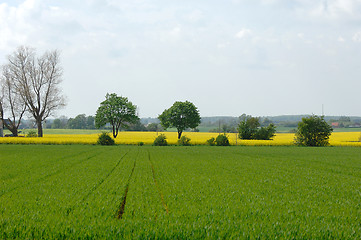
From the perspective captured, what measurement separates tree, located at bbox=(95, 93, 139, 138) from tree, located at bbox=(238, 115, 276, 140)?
Result: 1022 inches

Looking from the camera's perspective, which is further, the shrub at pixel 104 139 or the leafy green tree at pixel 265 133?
the leafy green tree at pixel 265 133

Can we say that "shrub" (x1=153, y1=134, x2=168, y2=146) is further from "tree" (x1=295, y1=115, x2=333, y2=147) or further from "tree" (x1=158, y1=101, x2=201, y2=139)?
"tree" (x1=295, y1=115, x2=333, y2=147)

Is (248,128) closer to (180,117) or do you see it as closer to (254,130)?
(254,130)

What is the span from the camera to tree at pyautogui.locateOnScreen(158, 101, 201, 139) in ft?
218

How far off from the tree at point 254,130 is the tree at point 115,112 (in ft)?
85.1

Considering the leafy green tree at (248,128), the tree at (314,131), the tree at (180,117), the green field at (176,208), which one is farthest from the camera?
the tree at (180,117)

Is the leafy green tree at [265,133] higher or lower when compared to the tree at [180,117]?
lower

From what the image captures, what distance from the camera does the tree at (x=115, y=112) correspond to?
6650 cm

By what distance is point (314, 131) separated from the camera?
53062 millimetres

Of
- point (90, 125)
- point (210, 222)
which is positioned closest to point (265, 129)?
point (210, 222)

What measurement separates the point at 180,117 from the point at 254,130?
57.0 ft

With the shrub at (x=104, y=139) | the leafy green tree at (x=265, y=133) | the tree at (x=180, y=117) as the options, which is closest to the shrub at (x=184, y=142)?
the shrub at (x=104, y=139)

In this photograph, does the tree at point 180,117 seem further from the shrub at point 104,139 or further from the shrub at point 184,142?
the shrub at point 104,139

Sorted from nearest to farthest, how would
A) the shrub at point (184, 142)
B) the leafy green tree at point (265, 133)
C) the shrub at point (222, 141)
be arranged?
1. the shrub at point (184, 142)
2. the shrub at point (222, 141)
3. the leafy green tree at point (265, 133)
